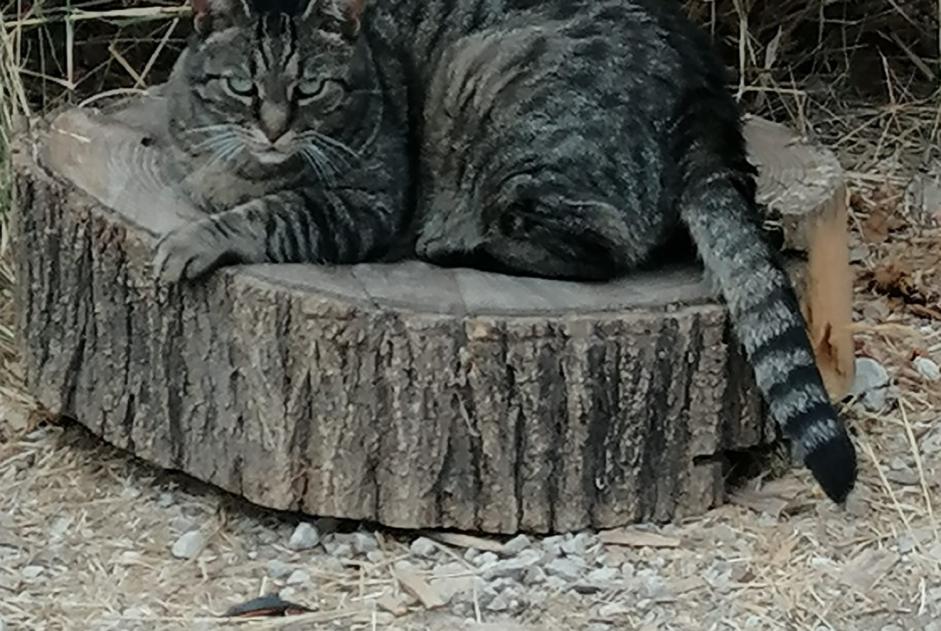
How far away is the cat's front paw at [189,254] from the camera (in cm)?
299

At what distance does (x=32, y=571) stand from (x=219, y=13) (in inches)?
41.0

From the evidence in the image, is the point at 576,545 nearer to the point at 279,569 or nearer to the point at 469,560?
the point at 469,560

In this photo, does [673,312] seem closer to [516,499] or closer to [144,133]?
[516,499]

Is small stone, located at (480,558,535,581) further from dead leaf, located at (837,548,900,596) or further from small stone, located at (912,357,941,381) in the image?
small stone, located at (912,357,941,381)

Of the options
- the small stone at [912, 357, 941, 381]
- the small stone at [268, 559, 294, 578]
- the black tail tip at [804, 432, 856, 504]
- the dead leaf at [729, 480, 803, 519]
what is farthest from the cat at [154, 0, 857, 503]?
the small stone at [912, 357, 941, 381]

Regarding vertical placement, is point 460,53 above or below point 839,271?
above

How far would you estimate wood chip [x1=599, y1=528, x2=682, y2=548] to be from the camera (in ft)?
10.1

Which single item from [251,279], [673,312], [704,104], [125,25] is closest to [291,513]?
[251,279]

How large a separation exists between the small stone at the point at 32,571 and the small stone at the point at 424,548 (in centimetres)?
65

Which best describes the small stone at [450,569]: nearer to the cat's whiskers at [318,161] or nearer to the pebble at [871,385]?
the cat's whiskers at [318,161]

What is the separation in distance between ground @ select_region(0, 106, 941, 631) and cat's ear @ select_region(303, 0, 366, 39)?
0.90 meters

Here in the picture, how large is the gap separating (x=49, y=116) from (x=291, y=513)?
101cm

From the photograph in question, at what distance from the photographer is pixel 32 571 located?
3.07 metres

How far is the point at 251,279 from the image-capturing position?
2977mm
